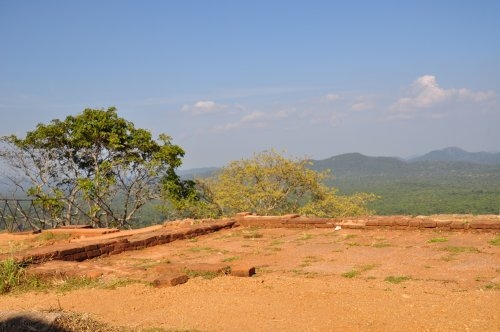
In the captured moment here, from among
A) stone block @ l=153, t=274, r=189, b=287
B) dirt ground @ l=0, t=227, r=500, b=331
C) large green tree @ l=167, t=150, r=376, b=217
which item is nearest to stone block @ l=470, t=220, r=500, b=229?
dirt ground @ l=0, t=227, r=500, b=331

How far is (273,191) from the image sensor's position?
22.5m

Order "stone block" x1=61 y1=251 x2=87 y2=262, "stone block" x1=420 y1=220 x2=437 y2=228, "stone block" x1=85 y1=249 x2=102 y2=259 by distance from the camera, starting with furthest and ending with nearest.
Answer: "stone block" x1=420 y1=220 x2=437 y2=228 → "stone block" x1=85 y1=249 x2=102 y2=259 → "stone block" x1=61 y1=251 x2=87 y2=262

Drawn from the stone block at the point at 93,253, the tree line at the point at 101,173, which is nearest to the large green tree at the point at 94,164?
the tree line at the point at 101,173

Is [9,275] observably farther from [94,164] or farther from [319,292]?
[94,164]

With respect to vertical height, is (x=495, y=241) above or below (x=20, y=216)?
below

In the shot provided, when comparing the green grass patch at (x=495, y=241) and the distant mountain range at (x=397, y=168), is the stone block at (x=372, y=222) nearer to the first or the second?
the green grass patch at (x=495, y=241)

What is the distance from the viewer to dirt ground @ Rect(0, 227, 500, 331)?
4.54 m

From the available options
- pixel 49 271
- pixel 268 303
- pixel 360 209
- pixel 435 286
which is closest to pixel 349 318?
pixel 268 303

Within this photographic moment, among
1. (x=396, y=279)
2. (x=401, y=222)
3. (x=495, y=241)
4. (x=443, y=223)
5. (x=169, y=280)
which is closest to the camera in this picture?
(x=396, y=279)

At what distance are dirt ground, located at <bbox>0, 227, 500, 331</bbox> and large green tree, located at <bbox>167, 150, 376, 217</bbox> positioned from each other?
13.2m

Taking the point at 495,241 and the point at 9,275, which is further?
the point at 495,241

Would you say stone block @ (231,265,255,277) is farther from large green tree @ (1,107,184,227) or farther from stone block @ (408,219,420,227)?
large green tree @ (1,107,184,227)

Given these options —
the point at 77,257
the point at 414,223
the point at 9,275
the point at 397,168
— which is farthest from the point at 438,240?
the point at 397,168

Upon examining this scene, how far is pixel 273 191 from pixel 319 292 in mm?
17012
